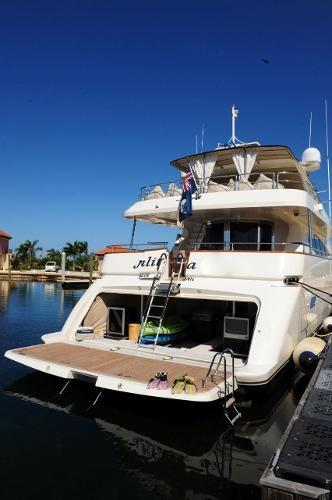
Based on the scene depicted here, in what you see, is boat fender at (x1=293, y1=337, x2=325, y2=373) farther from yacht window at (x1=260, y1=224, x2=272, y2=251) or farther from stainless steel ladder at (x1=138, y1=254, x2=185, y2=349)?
yacht window at (x1=260, y1=224, x2=272, y2=251)

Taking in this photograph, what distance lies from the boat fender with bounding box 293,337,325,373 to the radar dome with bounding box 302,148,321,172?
6884mm

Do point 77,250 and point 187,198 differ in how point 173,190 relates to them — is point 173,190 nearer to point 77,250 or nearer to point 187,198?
point 187,198

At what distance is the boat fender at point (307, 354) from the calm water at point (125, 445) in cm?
78

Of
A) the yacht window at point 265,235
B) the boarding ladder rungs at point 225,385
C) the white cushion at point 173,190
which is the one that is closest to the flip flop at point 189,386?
the boarding ladder rungs at point 225,385

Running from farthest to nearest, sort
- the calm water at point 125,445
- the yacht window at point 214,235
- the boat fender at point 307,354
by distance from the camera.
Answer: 1. the yacht window at point 214,235
2. the boat fender at point 307,354
3. the calm water at point 125,445

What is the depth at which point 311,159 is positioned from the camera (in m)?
13.6

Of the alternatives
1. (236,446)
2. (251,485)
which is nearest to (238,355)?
(236,446)

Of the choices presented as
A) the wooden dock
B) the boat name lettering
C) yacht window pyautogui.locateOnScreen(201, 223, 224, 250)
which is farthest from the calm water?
yacht window pyautogui.locateOnScreen(201, 223, 224, 250)

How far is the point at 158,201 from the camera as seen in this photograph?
1179 centimetres

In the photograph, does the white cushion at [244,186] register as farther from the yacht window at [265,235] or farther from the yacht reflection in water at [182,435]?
the yacht reflection in water at [182,435]

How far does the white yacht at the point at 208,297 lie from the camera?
739 centimetres

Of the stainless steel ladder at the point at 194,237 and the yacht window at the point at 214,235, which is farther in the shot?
the stainless steel ladder at the point at 194,237

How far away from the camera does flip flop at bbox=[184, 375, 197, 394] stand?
621 centimetres

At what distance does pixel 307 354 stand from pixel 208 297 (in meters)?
2.39
